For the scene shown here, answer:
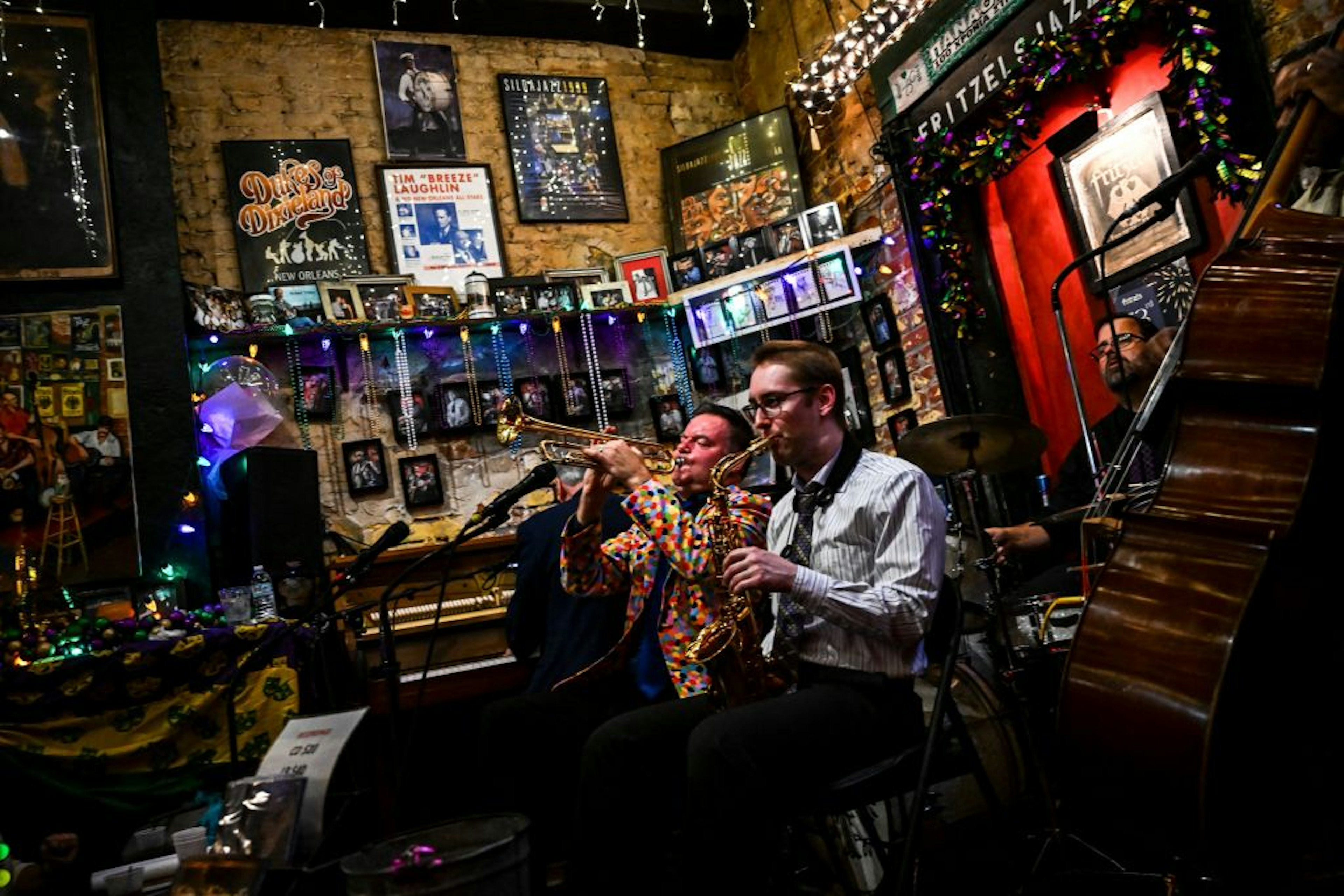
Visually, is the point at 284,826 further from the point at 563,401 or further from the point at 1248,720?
the point at 563,401

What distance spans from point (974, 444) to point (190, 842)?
10.8ft

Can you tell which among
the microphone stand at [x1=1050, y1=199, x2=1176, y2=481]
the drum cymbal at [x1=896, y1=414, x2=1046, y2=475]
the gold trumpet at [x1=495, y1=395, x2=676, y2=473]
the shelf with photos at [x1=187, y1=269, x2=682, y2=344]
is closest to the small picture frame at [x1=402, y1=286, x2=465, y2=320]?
the shelf with photos at [x1=187, y1=269, x2=682, y2=344]

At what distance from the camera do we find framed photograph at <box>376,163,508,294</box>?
6184 millimetres

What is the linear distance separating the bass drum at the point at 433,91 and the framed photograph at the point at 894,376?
11.7ft

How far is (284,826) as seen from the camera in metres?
2.36

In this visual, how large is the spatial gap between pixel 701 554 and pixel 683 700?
1.42ft

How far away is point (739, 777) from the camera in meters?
2.04

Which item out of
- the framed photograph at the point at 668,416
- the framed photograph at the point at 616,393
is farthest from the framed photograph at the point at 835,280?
the framed photograph at the point at 616,393

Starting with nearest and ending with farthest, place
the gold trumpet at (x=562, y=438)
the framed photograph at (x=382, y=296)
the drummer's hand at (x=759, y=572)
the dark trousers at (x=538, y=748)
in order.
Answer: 1. the drummer's hand at (x=759, y=572)
2. the dark trousers at (x=538, y=748)
3. the gold trumpet at (x=562, y=438)
4. the framed photograph at (x=382, y=296)

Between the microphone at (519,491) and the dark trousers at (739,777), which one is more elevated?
the microphone at (519,491)

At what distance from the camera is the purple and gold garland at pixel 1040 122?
3.64 meters

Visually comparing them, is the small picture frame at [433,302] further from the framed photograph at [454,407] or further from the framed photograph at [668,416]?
the framed photograph at [668,416]

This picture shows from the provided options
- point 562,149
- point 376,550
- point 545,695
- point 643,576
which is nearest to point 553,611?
point 545,695

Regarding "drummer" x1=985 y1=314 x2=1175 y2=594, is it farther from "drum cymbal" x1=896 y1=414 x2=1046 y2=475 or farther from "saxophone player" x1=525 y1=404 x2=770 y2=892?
"saxophone player" x1=525 y1=404 x2=770 y2=892
